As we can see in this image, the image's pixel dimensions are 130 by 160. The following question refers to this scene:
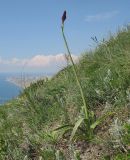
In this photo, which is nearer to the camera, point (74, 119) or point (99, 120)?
point (99, 120)

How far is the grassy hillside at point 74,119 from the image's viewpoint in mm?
5961

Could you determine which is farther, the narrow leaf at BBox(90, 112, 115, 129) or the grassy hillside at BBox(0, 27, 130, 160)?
the narrow leaf at BBox(90, 112, 115, 129)

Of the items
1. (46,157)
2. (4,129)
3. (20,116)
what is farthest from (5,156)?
(20,116)

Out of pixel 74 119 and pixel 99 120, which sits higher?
pixel 74 119

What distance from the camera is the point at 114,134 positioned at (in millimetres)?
5559

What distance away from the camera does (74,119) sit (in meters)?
7.57

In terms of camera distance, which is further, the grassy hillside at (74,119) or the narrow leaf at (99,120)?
the narrow leaf at (99,120)

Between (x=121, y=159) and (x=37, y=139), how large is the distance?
2.53m

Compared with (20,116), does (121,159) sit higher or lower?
lower

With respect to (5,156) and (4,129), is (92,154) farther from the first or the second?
(4,129)

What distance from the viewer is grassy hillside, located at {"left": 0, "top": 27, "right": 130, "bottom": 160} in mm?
5961

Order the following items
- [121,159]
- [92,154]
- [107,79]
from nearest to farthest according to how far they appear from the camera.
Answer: [121,159]
[92,154]
[107,79]

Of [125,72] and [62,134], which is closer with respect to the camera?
[62,134]

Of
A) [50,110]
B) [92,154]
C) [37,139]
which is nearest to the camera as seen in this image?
[92,154]
